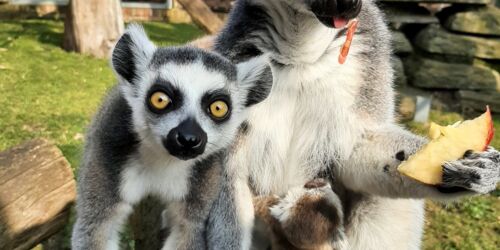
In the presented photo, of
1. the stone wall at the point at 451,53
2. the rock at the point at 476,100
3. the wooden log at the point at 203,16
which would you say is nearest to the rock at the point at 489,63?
the stone wall at the point at 451,53

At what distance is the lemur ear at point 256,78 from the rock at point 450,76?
5.35m

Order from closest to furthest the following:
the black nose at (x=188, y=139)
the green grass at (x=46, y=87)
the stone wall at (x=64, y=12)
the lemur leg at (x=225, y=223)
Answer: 1. the black nose at (x=188, y=139)
2. the lemur leg at (x=225, y=223)
3. the green grass at (x=46, y=87)
4. the stone wall at (x=64, y=12)

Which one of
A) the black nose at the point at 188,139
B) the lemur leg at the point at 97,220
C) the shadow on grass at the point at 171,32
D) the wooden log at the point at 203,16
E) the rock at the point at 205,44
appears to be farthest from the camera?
the shadow on grass at the point at 171,32

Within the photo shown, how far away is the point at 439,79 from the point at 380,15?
4.76 m

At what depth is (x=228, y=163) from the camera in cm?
296

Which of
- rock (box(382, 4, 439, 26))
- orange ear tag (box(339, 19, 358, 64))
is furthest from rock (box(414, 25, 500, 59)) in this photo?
orange ear tag (box(339, 19, 358, 64))

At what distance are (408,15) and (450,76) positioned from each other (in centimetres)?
95

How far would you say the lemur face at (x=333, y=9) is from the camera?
2.45 meters

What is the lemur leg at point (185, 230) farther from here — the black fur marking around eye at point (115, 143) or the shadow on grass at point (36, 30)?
the shadow on grass at point (36, 30)

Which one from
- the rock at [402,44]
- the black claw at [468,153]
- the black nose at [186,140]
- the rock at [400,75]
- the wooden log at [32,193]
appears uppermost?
the black claw at [468,153]

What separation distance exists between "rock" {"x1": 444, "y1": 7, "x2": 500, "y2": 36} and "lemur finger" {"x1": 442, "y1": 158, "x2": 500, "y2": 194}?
554 centimetres

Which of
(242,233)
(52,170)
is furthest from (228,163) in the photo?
(52,170)

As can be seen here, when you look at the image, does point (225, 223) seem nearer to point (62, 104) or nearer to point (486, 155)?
point (486, 155)

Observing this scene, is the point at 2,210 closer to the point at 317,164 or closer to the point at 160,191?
the point at 160,191
